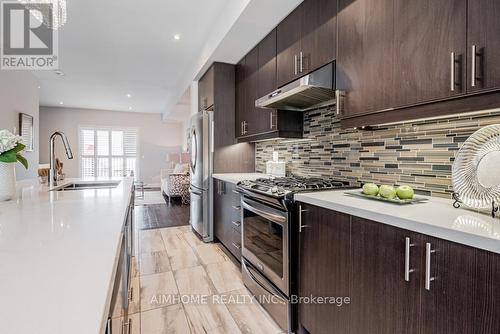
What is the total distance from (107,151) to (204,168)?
23.0 feet

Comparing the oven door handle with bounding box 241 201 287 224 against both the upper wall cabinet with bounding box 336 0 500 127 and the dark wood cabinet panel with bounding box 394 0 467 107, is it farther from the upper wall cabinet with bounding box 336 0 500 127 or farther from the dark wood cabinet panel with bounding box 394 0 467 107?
the dark wood cabinet panel with bounding box 394 0 467 107

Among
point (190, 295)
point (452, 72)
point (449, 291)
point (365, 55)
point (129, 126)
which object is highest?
point (129, 126)

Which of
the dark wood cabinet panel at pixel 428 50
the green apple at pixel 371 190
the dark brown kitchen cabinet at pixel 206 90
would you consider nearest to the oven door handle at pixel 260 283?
the green apple at pixel 371 190

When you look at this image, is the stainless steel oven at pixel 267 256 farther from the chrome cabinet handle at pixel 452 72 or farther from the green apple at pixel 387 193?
the chrome cabinet handle at pixel 452 72

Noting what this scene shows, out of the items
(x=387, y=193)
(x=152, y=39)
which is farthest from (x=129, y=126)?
(x=387, y=193)

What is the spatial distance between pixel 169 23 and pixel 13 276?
3.09 metres

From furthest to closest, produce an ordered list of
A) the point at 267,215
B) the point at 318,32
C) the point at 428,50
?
the point at 318,32, the point at 267,215, the point at 428,50

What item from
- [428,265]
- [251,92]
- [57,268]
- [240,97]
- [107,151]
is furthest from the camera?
[107,151]

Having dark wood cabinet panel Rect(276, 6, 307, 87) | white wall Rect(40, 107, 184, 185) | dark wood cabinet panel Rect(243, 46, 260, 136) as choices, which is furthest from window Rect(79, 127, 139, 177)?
dark wood cabinet panel Rect(276, 6, 307, 87)

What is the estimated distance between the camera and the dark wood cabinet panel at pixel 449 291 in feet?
2.63

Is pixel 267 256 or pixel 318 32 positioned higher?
pixel 318 32

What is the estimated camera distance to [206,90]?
144 inches

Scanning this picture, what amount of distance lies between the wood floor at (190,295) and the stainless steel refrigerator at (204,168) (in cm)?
34

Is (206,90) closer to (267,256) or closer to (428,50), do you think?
(267,256)
